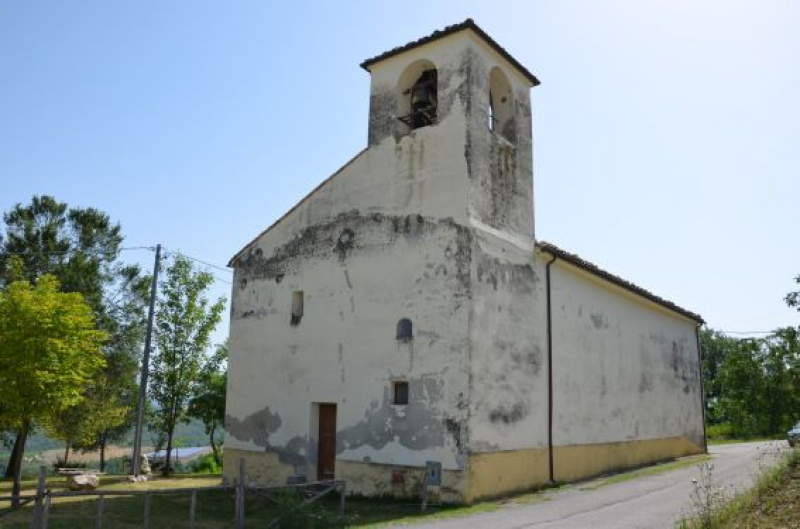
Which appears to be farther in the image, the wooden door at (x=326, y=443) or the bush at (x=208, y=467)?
the bush at (x=208, y=467)

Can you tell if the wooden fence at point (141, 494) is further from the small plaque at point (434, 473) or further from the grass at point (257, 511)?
the small plaque at point (434, 473)

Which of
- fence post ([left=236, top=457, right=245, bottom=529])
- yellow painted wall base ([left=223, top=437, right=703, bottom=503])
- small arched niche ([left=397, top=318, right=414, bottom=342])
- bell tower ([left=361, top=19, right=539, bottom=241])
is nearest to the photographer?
fence post ([left=236, top=457, right=245, bottom=529])

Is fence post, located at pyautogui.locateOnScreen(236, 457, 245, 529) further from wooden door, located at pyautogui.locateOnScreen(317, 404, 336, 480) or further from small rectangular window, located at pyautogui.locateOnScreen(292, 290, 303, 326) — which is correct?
small rectangular window, located at pyautogui.locateOnScreen(292, 290, 303, 326)

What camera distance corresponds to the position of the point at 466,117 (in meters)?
14.8

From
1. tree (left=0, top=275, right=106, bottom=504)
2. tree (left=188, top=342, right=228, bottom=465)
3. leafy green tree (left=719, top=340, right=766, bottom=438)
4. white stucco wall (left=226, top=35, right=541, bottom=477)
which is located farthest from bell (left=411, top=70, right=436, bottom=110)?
tree (left=188, top=342, right=228, bottom=465)

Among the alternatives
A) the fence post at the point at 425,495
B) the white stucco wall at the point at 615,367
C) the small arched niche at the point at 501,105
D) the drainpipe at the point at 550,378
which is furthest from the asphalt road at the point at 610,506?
the small arched niche at the point at 501,105

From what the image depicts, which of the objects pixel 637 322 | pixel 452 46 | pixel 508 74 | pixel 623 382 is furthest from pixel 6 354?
pixel 637 322

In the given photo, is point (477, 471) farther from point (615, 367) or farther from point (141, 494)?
point (615, 367)

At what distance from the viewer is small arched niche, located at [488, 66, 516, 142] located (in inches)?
668

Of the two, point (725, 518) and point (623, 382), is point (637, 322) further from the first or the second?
point (725, 518)

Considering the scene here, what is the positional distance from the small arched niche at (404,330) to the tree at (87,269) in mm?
15543

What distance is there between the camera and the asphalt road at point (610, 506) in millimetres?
10570

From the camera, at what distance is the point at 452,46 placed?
15570mm

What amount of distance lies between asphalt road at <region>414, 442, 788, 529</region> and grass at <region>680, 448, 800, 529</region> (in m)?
1.03
